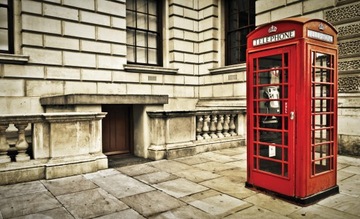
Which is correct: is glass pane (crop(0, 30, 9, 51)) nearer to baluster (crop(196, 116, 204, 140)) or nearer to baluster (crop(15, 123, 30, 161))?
baluster (crop(15, 123, 30, 161))

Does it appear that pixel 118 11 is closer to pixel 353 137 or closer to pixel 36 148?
pixel 36 148

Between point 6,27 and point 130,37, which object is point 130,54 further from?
point 6,27

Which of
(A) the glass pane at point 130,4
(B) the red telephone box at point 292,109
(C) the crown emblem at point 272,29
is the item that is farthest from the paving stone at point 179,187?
(A) the glass pane at point 130,4

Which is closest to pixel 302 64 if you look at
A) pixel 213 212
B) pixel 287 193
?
pixel 287 193

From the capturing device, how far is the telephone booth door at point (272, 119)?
360 centimetres

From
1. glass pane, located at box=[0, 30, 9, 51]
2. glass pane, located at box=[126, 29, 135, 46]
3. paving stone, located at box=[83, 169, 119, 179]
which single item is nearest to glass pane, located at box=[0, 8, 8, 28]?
glass pane, located at box=[0, 30, 9, 51]

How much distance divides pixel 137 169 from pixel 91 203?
1859 millimetres

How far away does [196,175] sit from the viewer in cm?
489

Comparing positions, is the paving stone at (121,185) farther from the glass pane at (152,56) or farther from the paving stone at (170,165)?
the glass pane at (152,56)

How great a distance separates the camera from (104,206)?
3473 mm

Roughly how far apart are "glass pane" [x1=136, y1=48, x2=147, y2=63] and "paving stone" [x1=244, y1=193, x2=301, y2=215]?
745 centimetres

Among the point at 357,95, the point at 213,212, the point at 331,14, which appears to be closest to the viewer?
the point at 213,212

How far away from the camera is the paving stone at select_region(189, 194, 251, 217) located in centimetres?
329

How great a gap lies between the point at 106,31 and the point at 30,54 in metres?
2.51
